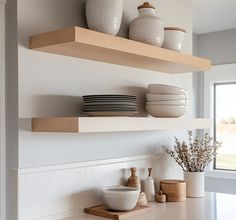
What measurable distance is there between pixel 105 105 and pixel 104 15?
40 centimetres

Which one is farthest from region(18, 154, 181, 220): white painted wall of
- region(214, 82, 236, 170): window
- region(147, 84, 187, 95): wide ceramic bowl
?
region(214, 82, 236, 170): window

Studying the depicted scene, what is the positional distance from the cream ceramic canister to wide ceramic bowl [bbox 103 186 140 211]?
0.74m

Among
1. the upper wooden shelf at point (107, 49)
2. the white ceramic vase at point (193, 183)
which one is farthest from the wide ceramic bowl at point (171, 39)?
the white ceramic vase at point (193, 183)

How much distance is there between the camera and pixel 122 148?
6.84ft

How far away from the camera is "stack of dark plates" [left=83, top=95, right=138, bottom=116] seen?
1.70 m

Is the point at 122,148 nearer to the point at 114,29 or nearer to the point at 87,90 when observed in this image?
the point at 87,90

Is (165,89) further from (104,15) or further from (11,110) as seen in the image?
(11,110)

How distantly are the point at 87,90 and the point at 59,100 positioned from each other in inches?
7.3

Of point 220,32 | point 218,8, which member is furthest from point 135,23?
point 220,32

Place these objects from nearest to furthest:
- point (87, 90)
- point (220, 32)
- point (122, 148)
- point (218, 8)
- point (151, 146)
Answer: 1. point (87, 90)
2. point (122, 148)
3. point (151, 146)
4. point (218, 8)
5. point (220, 32)

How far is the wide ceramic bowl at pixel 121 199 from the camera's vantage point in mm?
1780

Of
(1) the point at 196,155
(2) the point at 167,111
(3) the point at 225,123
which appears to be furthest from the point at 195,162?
(3) the point at 225,123

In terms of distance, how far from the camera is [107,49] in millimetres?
1609

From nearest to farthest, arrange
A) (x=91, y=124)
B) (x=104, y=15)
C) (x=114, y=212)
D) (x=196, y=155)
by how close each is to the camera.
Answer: (x=91, y=124)
(x=104, y=15)
(x=114, y=212)
(x=196, y=155)
